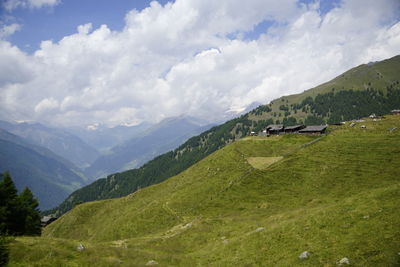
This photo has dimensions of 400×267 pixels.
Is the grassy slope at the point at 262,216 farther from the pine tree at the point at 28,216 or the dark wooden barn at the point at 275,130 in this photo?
the dark wooden barn at the point at 275,130

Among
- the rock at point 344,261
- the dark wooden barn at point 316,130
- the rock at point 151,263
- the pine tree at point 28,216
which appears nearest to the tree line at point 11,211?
the pine tree at point 28,216

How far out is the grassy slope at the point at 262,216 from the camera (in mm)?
24594

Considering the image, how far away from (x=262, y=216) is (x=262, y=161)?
3495 cm

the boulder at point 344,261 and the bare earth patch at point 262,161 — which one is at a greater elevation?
the bare earth patch at point 262,161

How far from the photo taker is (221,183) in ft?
233

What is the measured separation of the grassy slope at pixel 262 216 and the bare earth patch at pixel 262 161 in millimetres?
2408

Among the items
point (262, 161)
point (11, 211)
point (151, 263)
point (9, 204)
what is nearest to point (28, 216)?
point (11, 211)

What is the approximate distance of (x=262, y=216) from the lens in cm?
Answer: 4659

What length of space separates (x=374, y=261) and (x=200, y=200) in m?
49.8

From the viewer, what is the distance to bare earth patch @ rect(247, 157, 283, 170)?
7404 centimetres

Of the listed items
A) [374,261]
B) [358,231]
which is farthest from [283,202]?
[374,261]

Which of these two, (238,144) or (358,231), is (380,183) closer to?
(358,231)

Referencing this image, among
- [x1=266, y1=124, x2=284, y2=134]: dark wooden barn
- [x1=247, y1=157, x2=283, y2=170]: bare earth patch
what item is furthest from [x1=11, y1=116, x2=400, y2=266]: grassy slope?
[x1=266, y1=124, x2=284, y2=134]: dark wooden barn

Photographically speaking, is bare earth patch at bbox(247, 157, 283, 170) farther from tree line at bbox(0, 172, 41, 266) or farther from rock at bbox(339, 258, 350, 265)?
tree line at bbox(0, 172, 41, 266)
